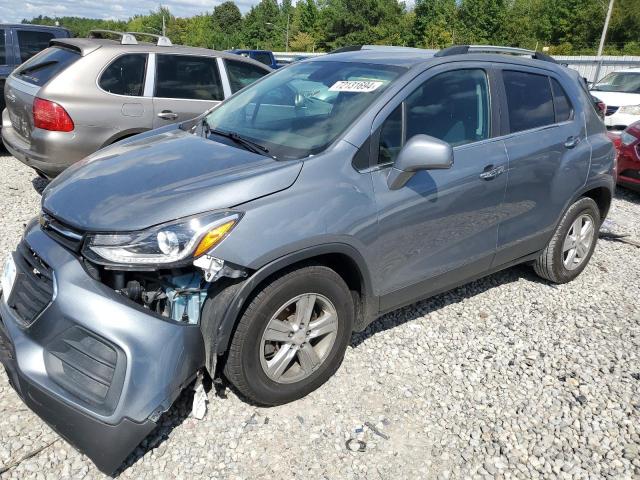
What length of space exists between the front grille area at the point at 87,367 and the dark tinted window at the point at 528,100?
2.88 m

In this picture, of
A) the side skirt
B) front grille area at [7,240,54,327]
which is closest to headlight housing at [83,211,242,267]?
front grille area at [7,240,54,327]

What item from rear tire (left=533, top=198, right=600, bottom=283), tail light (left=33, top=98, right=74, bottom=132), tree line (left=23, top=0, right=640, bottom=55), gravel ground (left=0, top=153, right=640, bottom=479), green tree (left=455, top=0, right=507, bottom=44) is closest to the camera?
gravel ground (left=0, top=153, right=640, bottom=479)

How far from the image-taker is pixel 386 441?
2748mm

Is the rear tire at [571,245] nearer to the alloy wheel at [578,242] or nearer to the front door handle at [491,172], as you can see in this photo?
the alloy wheel at [578,242]

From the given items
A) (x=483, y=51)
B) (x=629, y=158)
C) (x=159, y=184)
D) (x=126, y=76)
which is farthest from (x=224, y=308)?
(x=629, y=158)

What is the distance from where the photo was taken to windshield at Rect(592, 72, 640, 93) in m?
11.9

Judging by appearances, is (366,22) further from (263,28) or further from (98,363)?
(98,363)

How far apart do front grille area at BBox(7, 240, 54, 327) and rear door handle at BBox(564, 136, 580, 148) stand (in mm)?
3550

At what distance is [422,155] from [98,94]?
384 centimetres

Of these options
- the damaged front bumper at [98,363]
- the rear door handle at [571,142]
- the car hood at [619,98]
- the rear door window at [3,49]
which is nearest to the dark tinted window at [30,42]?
the rear door window at [3,49]

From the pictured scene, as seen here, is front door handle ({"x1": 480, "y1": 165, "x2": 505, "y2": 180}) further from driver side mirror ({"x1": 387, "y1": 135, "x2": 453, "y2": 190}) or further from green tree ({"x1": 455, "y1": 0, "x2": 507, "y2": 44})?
green tree ({"x1": 455, "y1": 0, "x2": 507, "y2": 44})

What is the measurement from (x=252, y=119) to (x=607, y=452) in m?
2.73

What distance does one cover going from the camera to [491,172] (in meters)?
3.47

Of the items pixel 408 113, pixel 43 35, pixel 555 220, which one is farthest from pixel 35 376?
pixel 43 35
